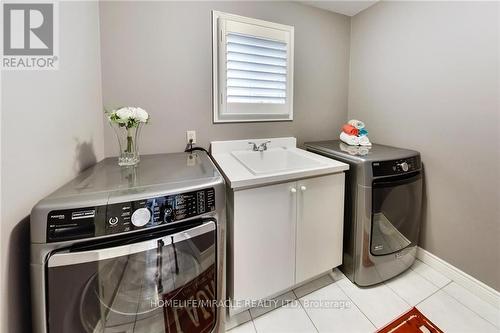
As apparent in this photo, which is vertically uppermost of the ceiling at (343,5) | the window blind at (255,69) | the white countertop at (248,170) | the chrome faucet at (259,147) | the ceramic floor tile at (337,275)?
the ceiling at (343,5)

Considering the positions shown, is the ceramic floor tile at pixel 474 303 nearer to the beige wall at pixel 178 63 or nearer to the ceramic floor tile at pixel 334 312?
the ceramic floor tile at pixel 334 312

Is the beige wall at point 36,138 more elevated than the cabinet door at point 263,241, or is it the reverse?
the beige wall at point 36,138

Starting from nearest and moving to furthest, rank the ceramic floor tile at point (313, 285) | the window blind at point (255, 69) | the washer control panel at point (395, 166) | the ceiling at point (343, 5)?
the washer control panel at point (395, 166) → the ceramic floor tile at point (313, 285) → the window blind at point (255, 69) → the ceiling at point (343, 5)

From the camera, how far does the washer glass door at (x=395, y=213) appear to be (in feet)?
4.83

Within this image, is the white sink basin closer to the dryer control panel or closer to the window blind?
the window blind

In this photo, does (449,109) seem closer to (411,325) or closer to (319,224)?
(319,224)

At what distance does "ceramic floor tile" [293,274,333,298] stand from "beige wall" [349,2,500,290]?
0.89m

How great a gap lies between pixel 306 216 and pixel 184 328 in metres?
0.88

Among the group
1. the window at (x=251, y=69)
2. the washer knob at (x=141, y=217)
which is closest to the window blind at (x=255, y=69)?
the window at (x=251, y=69)

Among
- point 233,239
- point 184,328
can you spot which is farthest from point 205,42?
point 184,328

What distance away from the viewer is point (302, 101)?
2.12m

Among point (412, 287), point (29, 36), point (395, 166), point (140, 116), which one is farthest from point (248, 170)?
point (412, 287)

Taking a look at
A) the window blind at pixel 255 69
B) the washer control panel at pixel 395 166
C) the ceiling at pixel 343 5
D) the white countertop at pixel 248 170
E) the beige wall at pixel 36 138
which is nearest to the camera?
the beige wall at pixel 36 138

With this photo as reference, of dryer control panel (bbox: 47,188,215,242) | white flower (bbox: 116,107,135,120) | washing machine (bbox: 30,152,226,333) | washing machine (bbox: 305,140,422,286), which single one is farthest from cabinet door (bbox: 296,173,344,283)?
white flower (bbox: 116,107,135,120)
